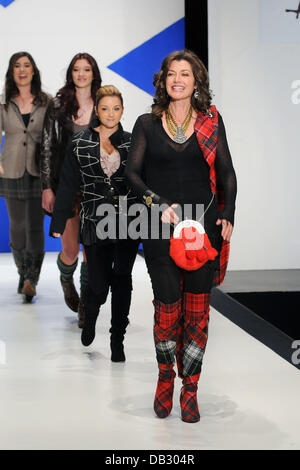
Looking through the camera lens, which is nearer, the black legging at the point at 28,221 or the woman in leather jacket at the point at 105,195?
the woman in leather jacket at the point at 105,195

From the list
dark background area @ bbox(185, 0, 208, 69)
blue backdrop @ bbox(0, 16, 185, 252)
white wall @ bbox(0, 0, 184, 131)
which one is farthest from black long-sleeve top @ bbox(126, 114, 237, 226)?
blue backdrop @ bbox(0, 16, 185, 252)

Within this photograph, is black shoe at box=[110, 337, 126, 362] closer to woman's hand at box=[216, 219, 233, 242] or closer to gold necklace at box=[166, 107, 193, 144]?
woman's hand at box=[216, 219, 233, 242]

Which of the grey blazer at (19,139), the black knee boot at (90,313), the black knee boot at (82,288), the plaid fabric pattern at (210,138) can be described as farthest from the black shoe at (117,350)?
the grey blazer at (19,139)

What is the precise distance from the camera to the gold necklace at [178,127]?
3074mm

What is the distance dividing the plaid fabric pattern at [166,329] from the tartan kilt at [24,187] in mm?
2500

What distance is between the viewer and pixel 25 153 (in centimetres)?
539

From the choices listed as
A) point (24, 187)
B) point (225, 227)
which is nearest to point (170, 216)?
point (225, 227)

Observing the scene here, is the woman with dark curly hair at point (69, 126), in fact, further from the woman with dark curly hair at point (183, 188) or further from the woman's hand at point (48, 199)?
the woman with dark curly hair at point (183, 188)

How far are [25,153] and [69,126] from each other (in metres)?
0.82

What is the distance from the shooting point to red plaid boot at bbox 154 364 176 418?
3127mm

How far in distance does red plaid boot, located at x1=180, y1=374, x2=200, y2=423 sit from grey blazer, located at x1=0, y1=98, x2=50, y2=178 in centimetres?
262

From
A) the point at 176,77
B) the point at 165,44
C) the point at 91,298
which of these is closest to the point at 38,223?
the point at 91,298

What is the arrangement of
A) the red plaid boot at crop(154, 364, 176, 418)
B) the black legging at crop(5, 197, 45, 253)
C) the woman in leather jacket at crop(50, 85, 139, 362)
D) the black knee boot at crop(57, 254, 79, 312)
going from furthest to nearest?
the black legging at crop(5, 197, 45, 253) < the black knee boot at crop(57, 254, 79, 312) < the woman in leather jacket at crop(50, 85, 139, 362) < the red plaid boot at crop(154, 364, 176, 418)

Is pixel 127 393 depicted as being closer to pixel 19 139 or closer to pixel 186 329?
pixel 186 329
